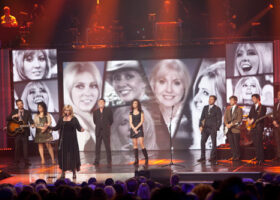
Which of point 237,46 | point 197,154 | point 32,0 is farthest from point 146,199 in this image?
point 32,0

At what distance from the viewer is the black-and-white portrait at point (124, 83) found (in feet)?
51.9

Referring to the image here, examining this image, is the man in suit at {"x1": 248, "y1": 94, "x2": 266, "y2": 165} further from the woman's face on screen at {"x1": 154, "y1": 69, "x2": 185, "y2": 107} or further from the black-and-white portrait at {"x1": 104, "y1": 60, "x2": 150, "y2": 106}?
the black-and-white portrait at {"x1": 104, "y1": 60, "x2": 150, "y2": 106}

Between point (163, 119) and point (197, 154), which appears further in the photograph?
point (163, 119)

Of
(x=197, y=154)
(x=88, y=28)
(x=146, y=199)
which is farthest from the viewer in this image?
(x=88, y=28)

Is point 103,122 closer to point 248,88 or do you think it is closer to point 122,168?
point 122,168

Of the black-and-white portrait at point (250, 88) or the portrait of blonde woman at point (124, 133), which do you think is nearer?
the black-and-white portrait at point (250, 88)

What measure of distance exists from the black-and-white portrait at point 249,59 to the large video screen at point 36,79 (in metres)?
5.61

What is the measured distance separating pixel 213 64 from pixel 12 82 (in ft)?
21.6

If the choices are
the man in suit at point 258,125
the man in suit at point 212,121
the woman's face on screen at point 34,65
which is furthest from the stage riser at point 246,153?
the woman's face on screen at point 34,65

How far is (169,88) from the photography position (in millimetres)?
15797

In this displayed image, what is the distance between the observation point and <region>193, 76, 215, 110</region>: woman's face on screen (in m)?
15.6

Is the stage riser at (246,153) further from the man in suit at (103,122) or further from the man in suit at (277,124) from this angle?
the man in suit at (103,122)

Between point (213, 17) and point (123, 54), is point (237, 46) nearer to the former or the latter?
point (213, 17)

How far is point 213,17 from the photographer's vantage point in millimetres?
15289
